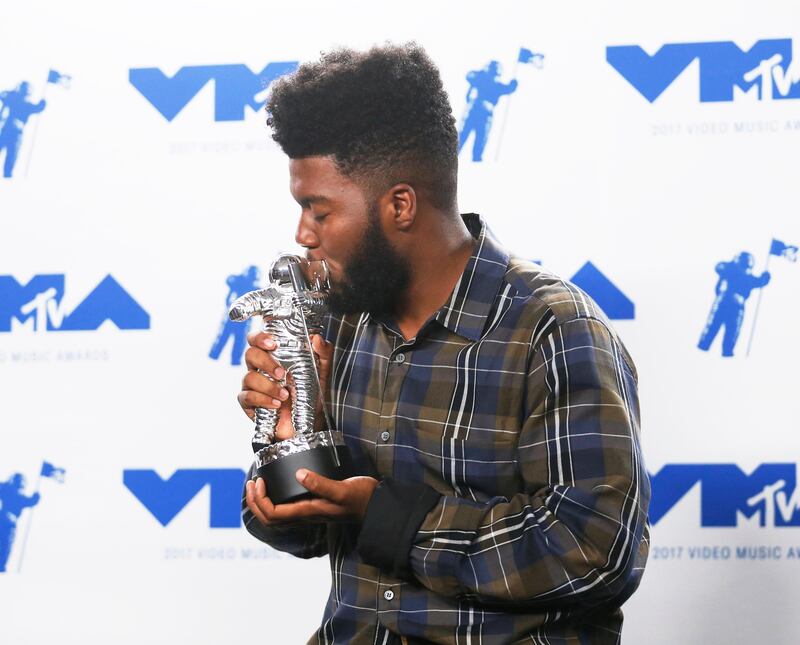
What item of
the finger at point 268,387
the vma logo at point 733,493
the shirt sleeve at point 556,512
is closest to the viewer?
the shirt sleeve at point 556,512

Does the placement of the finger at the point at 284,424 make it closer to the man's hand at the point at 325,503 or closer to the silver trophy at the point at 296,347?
the silver trophy at the point at 296,347

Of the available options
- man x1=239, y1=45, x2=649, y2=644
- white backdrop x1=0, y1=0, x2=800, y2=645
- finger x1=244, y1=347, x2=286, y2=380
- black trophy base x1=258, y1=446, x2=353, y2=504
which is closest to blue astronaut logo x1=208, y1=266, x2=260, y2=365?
white backdrop x1=0, y1=0, x2=800, y2=645

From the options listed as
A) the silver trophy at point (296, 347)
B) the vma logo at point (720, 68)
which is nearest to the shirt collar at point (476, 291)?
the silver trophy at point (296, 347)

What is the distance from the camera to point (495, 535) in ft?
3.38

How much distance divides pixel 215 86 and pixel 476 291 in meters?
1.03

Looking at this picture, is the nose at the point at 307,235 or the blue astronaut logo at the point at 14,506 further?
the blue astronaut logo at the point at 14,506

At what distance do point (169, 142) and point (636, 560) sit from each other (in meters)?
1.32

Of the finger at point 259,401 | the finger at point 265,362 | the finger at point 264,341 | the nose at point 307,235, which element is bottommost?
the finger at point 259,401

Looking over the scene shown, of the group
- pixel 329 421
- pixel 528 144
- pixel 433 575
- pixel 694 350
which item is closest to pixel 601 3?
pixel 528 144

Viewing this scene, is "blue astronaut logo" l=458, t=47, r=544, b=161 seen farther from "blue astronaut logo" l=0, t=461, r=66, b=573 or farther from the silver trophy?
"blue astronaut logo" l=0, t=461, r=66, b=573

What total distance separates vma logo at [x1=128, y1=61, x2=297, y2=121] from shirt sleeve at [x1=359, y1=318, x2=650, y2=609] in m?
1.10

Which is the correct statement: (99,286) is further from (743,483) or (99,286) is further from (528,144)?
(743,483)

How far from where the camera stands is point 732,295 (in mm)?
1798

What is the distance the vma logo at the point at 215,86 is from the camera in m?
1.96
